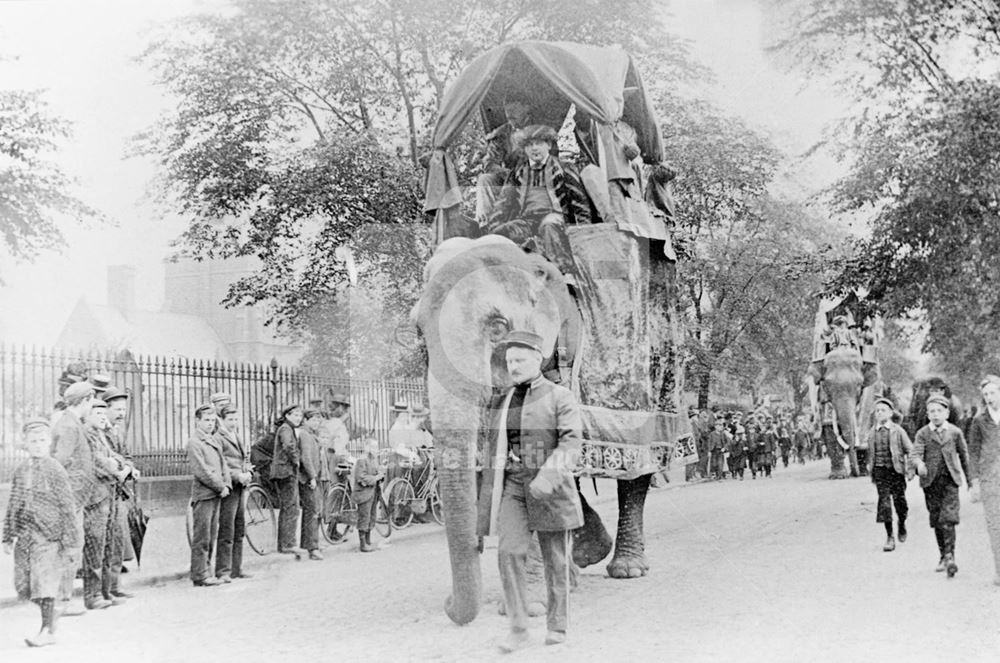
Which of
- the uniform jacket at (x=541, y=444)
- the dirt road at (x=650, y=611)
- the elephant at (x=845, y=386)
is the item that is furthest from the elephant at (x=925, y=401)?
the uniform jacket at (x=541, y=444)

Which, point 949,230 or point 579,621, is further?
point 949,230

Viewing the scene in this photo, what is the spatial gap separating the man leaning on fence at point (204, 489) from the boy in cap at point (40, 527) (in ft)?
7.34

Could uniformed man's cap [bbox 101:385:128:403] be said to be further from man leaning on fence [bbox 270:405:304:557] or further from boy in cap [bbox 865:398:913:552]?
boy in cap [bbox 865:398:913:552]

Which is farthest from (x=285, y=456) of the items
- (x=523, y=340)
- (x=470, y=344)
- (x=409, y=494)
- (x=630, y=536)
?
(x=523, y=340)

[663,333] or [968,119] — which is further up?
[968,119]

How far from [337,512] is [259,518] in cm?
91

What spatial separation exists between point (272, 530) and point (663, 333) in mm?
5005

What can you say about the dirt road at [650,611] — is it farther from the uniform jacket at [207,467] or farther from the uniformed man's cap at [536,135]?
the uniformed man's cap at [536,135]

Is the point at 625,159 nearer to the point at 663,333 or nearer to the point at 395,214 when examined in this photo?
the point at 663,333

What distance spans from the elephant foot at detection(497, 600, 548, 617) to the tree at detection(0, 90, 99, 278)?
12.4 ft

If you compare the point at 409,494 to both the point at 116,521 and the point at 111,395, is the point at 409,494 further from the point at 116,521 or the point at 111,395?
the point at 116,521

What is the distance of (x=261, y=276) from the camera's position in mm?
16266

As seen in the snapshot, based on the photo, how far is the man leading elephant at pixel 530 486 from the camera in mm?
5277

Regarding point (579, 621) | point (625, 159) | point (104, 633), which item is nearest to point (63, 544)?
point (104, 633)
